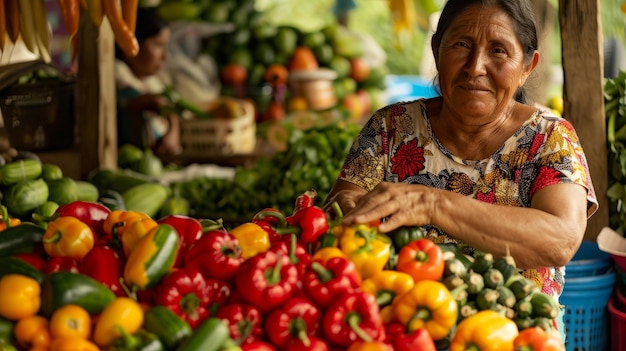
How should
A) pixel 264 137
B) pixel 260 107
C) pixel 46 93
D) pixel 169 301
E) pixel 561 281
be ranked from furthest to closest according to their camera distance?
pixel 260 107, pixel 264 137, pixel 46 93, pixel 561 281, pixel 169 301

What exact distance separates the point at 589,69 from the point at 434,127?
1.26m

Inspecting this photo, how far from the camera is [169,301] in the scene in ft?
5.60

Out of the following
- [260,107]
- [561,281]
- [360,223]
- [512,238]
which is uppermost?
[360,223]

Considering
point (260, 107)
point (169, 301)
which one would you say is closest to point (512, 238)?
point (169, 301)

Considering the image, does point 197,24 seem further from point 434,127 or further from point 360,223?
point 360,223

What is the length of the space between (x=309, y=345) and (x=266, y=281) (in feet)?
0.57

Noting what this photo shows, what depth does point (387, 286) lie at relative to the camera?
72.7 inches

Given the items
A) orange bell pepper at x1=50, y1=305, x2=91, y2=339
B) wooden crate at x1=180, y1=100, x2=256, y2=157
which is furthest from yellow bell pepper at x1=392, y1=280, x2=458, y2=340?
wooden crate at x1=180, y1=100, x2=256, y2=157

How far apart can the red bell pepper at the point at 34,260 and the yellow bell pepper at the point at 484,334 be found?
40.5 inches

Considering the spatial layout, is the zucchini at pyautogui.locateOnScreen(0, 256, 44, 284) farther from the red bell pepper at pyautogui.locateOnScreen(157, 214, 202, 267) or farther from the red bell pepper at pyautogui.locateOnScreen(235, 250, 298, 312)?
the red bell pepper at pyautogui.locateOnScreen(235, 250, 298, 312)

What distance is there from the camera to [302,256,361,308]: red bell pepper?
5.71ft

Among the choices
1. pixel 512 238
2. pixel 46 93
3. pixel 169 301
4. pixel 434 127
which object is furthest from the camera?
pixel 46 93

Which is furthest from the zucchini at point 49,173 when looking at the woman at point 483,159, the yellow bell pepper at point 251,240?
the yellow bell pepper at point 251,240

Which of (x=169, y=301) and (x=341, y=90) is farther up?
(x=169, y=301)
